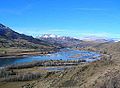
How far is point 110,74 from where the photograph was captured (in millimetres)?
41125

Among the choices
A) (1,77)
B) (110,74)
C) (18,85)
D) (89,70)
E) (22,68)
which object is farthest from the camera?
(22,68)

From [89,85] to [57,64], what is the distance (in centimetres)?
7581

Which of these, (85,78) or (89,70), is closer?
(85,78)

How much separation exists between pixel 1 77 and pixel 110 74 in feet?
146

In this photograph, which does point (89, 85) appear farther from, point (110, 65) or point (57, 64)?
point (57, 64)

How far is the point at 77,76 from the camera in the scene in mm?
47750

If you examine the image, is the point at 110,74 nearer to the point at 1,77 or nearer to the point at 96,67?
the point at 96,67

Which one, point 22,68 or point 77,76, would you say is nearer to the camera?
point 77,76

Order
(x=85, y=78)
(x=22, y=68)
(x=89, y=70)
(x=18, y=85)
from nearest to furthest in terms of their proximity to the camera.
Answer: (x=85, y=78) < (x=89, y=70) < (x=18, y=85) < (x=22, y=68)

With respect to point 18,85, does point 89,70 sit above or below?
above

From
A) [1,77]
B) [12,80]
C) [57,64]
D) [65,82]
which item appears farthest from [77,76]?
[57,64]

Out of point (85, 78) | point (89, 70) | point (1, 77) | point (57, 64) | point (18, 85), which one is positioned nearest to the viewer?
point (85, 78)

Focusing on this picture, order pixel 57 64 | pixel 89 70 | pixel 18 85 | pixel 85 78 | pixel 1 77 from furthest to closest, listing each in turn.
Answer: pixel 57 64 → pixel 1 77 → pixel 18 85 → pixel 89 70 → pixel 85 78

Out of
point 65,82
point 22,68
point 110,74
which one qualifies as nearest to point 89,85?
point 110,74
